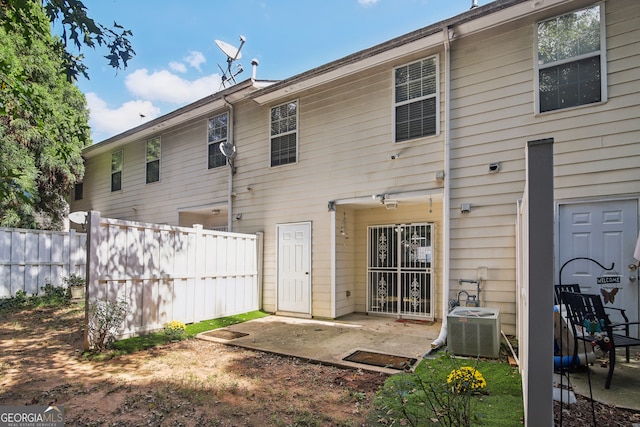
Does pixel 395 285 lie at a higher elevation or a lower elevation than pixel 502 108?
lower

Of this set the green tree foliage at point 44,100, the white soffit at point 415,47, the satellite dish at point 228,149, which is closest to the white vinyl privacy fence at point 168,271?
the green tree foliage at point 44,100

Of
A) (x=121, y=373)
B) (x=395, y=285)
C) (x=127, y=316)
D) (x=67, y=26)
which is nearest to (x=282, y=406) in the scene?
(x=121, y=373)

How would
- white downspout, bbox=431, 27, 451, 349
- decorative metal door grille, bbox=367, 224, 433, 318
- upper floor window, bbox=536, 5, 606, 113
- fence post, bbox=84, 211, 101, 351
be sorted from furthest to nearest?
decorative metal door grille, bbox=367, 224, 433, 318, white downspout, bbox=431, 27, 451, 349, fence post, bbox=84, 211, 101, 351, upper floor window, bbox=536, 5, 606, 113

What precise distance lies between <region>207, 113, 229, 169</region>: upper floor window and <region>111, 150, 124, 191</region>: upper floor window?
4636mm

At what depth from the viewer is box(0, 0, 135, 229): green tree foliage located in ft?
10.8

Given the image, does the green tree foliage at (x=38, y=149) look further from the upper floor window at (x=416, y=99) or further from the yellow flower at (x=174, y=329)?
the upper floor window at (x=416, y=99)

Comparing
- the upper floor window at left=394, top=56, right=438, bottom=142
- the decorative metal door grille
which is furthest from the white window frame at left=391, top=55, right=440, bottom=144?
the decorative metal door grille

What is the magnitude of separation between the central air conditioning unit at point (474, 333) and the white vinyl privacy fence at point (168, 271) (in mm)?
4826

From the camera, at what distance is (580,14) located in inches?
203

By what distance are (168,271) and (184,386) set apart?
309 cm

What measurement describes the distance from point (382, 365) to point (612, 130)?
4577 mm

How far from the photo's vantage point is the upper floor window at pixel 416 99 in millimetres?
6410

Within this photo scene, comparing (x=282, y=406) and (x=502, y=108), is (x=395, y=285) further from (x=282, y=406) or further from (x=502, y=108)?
(x=282, y=406)

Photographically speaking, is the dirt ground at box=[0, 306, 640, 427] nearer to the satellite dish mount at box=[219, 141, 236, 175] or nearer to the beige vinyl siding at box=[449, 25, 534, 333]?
the beige vinyl siding at box=[449, 25, 534, 333]
